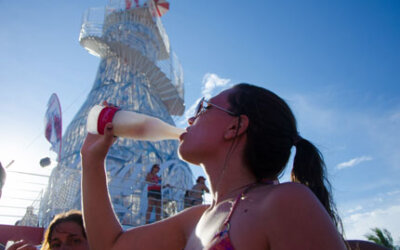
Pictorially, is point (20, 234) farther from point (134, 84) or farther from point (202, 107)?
point (134, 84)

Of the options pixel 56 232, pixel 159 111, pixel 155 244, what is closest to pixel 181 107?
pixel 159 111

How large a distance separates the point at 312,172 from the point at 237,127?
389 mm

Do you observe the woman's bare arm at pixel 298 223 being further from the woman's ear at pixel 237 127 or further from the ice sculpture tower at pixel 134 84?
the ice sculpture tower at pixel 134 84

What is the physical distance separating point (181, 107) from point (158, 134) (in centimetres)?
1656

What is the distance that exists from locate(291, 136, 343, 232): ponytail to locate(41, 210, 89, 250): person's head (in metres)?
1.96

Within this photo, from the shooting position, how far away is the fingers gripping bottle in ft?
5.20

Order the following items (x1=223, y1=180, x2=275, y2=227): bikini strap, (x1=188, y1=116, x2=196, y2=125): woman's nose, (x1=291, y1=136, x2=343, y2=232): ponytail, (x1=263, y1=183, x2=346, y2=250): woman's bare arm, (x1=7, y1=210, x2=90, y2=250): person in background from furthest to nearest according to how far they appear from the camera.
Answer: (x1=7, y1=210, x2=90, y2=250): person in background, (x1=188, y1=116, x2=196, y2=125): woman's nose, (x1=291, y1=136, x2=343, y2=232): ponytail, (x1=223, y1=180, x2=275, y2=227): bikini strap, (x1=263, y1=183, x2=346, y2=250): woman's bare arm

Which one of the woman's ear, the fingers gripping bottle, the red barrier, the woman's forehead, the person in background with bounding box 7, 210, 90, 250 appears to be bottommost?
the red barrier

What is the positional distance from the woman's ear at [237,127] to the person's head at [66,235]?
5.87 feet

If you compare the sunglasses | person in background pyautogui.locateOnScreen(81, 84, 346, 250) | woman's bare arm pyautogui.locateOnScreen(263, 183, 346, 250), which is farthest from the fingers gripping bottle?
woman's bare arm pyautogui.locateOnScreen(263, 183, 346, 250)

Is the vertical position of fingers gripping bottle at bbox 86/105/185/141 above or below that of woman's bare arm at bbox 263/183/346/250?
above

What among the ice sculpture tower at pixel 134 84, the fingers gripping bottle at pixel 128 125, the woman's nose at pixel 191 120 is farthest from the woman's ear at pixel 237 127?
the ice sculpture tower at pixel 134 84

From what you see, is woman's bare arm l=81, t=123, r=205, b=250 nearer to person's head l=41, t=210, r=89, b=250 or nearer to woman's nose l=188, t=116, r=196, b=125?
woman's nose l=188, t=116, r=196, b=125

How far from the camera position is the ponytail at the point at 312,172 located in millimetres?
1274
